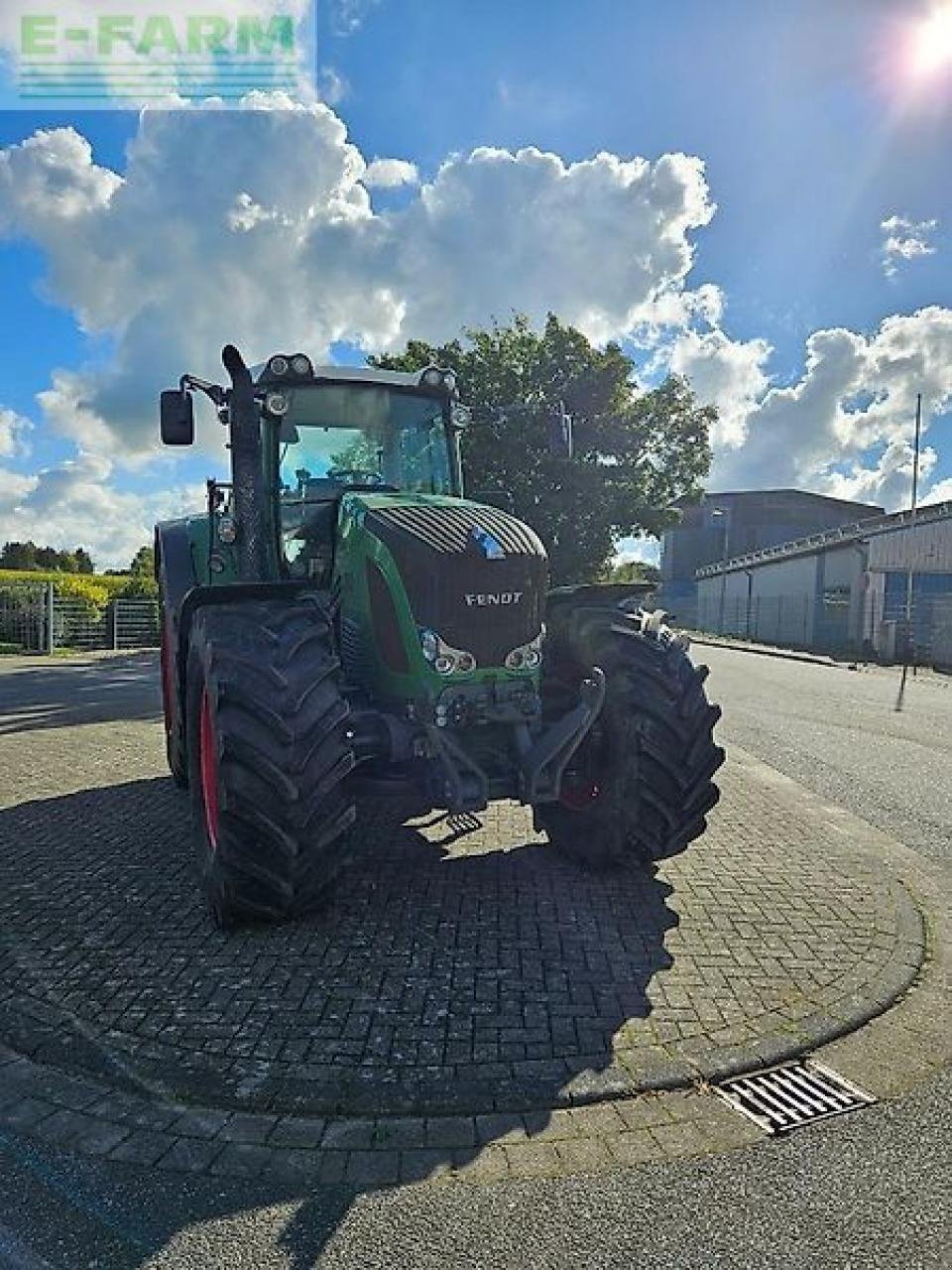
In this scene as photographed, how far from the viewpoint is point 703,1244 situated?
2332 mm

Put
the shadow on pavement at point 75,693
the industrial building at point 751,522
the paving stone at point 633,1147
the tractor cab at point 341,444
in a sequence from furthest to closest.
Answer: the industrial building at point 751,522, the shadow on pavement at point 75,693, the tractor cab at point 341,444, the paving stone at point 633,1147

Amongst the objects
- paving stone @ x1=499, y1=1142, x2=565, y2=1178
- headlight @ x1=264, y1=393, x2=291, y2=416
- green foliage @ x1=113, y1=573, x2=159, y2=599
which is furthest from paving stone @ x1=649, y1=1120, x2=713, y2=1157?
green foliage @ x1=113, y1=573, x2=159, y2=599

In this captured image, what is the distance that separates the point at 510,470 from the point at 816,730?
8531mm

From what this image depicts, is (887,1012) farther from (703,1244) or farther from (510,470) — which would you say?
(510,470)

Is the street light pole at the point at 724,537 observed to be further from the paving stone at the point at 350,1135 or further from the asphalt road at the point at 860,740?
the paving stone at the point at 350,1135

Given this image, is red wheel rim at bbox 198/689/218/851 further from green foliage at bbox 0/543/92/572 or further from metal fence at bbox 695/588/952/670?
green foliage at bbox 0/543/92/572

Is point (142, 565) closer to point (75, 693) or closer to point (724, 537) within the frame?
point (75, 693)

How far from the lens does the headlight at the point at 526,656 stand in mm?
4582

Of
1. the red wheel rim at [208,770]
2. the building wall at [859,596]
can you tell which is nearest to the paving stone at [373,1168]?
the red wheel rim at [208,770]

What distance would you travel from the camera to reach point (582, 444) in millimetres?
19953

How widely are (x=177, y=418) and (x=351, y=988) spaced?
334 centimetres

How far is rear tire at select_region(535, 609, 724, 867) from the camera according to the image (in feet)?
15.6

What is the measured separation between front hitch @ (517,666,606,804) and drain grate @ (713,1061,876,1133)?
5.34 ft

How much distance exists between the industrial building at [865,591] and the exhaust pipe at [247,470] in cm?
2707
